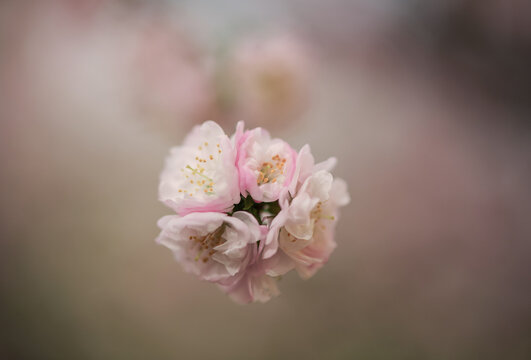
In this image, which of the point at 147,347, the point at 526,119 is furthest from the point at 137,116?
the point at 526,119

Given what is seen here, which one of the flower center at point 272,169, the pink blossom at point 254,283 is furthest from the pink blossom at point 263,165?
the pink blossom at point 254,283

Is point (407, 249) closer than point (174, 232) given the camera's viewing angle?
No

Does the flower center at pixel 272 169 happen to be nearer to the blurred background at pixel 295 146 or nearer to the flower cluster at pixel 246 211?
the flower cluster at pixel 246 211

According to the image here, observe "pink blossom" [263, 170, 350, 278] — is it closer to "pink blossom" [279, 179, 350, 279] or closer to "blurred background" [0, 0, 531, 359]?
"pink blossom" [279, 179, 350, 279]

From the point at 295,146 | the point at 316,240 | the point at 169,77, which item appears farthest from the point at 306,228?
the point at 169,77

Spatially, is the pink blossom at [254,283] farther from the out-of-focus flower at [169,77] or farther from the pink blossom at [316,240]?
the out-of-focus flower at [169,77]

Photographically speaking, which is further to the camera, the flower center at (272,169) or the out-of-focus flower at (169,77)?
the out-of-focus flower at (169,77)

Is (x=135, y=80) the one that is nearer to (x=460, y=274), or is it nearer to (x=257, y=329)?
(x=257, y=329)

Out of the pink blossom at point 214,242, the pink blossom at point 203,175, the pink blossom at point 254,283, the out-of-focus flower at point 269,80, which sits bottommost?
the pink blossom at point 254,283

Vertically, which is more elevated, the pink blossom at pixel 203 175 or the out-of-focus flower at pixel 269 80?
the out-of-focus flower at pixel 269 80
